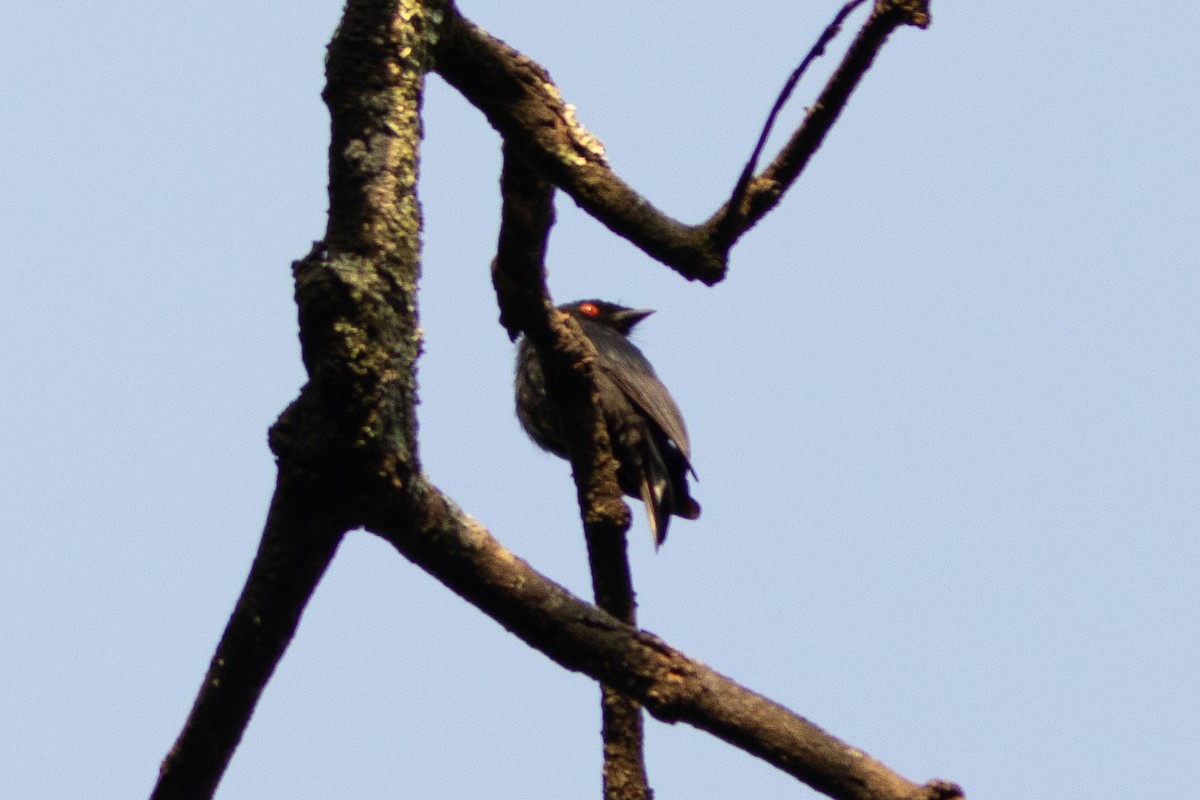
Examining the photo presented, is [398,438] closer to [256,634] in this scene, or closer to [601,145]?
[256,634]

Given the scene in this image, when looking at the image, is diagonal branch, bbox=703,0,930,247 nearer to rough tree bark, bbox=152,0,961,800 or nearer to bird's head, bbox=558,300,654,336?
rough tree bark, bbox=152,0,961,800

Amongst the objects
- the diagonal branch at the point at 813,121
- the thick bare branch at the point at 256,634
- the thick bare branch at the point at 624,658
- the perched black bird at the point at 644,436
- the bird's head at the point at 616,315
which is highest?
the bird's head at the point at 616,315

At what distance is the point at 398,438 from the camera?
2.61m

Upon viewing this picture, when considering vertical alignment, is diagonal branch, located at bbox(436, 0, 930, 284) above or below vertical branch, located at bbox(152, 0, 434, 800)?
above

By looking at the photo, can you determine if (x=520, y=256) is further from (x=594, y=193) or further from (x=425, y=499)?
(x=425, y=499)

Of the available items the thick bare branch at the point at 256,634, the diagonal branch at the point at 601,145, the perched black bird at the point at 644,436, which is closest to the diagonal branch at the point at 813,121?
the diagonal branch at the point at 601,145

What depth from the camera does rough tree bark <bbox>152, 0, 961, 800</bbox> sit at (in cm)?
252

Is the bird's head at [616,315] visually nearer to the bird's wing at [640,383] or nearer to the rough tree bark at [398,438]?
the bird's wing at [640,383]

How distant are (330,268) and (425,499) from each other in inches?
18.3

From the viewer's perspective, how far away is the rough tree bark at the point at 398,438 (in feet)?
8.26

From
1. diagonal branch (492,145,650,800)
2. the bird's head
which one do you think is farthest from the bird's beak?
diagonal branch (492,145,650,800)

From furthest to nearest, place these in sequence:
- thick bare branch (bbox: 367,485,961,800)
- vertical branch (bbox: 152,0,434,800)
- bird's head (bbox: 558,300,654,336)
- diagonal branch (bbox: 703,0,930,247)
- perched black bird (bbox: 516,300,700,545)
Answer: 1. bird's head (bbox: 558,300,654,336)
2. perched black bird (bbox: 516,300,700,545)
3. thick bare branch (bbox: 367,485,961,800)
4. diagonal branch (bbox: 703,0,930,247)
5. vertical branch (bbox: 152,0,434,800)

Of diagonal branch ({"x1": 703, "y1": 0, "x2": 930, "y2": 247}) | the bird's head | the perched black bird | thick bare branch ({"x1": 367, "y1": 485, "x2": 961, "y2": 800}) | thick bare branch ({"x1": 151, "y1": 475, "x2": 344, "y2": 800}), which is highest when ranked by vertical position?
the bird's head

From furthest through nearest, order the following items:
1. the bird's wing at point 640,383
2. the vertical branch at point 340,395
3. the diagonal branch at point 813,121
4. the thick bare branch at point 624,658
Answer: the bird's wing at point 640,383 < the thick bare branch at point 624,658 < the diagonal branch at point 813,121 < the vertical branch at point 340,395
